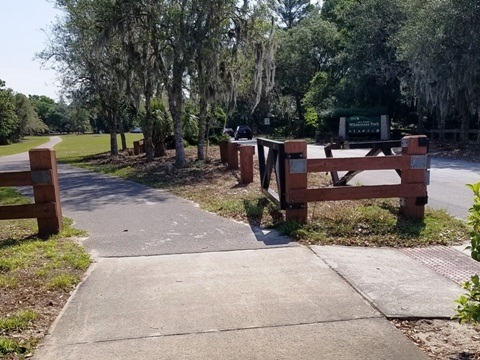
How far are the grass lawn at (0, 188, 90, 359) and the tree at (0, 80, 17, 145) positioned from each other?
210 feet


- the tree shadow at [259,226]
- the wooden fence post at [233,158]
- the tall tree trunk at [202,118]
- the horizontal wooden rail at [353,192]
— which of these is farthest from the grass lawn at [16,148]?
the horizontal wooden rail at [353,192]

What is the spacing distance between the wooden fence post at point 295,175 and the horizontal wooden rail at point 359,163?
0.15m

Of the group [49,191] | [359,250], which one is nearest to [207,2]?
[49,191]

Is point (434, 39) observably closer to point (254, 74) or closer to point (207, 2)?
point (254, 74)

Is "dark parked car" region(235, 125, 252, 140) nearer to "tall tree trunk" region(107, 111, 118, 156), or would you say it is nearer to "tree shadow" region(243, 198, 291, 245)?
"tall tree trunk" region(107, 111, 118, 156)

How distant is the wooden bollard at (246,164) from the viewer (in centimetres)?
1177

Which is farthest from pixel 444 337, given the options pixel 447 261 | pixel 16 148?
pixel 16 148

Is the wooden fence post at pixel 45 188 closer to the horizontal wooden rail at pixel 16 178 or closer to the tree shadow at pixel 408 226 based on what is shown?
the horizontal wooden rail at pixel 16 178

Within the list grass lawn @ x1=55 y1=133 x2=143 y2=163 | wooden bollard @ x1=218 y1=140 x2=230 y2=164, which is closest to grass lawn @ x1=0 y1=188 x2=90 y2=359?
wooden bollard @ x1=218 y1=140 x2=230 y2=164

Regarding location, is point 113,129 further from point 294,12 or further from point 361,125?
point 294,12

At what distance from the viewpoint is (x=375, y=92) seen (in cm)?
3297

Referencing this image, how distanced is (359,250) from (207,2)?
1118 centimetres

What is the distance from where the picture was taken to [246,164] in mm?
11891

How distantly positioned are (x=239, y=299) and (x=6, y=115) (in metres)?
69.0
